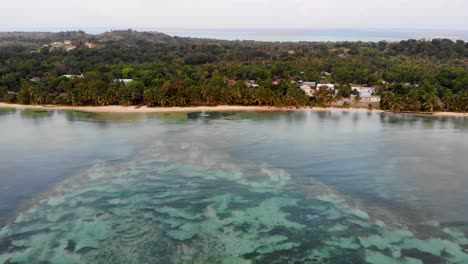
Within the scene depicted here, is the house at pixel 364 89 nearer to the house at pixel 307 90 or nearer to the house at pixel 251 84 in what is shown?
the house at pixel 307 90

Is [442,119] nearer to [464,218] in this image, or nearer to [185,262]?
[464,218]

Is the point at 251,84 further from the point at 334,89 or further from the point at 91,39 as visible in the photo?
the point at 91,39

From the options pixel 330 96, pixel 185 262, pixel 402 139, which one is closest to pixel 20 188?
pixel 185 262

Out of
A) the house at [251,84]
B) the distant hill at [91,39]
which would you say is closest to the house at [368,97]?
the house at [251,84]

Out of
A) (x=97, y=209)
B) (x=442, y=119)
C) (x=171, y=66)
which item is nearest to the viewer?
(x=97, y=209)

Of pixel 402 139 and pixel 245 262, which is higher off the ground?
pixel 402 139

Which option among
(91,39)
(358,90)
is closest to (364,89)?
(358,90)
